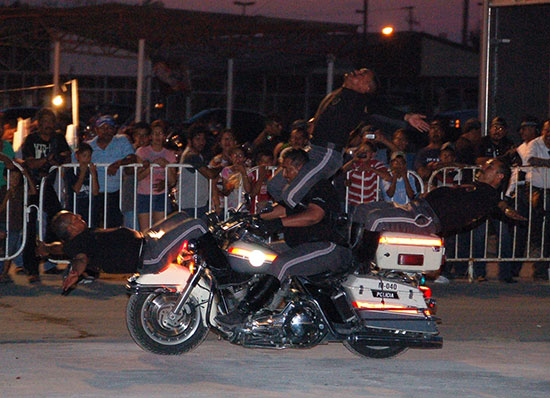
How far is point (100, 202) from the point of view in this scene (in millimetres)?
12367

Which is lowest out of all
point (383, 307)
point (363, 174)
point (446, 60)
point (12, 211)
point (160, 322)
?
point (160, 322)

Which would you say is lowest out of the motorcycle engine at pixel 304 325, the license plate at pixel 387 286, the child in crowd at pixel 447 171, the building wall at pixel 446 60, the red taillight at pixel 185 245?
the motorcycle engine at pixel 304 325

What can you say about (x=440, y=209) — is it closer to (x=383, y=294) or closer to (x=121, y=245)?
(x=383, y=294)

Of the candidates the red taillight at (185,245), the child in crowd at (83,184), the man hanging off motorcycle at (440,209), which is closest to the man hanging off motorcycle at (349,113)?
the man hanging off motorcycle at (440,209)

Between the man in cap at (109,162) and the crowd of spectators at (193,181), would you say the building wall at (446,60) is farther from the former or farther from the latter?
the man in cap at (109,162)

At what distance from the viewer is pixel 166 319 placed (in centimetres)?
785

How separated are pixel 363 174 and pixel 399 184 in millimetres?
433

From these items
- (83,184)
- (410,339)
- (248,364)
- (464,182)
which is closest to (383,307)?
(410,339)

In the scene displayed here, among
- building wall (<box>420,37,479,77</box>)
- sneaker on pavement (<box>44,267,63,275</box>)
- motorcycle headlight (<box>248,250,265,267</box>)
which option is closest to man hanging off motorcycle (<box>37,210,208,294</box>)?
motorcycle headlight (<box>248,250,265,267</box>)

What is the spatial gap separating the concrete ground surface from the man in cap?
2148mm

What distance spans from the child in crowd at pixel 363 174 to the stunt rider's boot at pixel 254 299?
180 inches

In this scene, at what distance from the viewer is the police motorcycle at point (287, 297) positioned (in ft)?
25.2

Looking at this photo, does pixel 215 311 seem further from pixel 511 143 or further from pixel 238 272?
pixel 511 143

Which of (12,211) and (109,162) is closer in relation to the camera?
(12,211)
